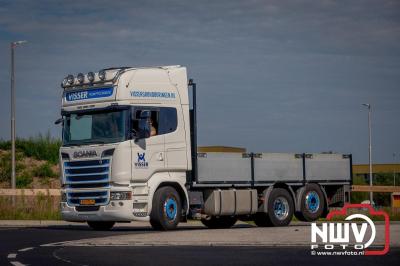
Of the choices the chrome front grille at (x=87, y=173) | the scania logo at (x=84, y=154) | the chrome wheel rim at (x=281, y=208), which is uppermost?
the scania logo at (x=84, y=154)

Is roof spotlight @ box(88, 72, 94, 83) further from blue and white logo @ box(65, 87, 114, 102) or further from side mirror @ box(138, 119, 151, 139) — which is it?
side mirror @ box(138, 119, 151, 139)

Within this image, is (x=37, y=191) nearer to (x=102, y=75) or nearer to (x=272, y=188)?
(x=272, y=188)

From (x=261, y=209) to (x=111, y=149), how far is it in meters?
5.35

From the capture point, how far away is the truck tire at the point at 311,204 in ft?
87.7

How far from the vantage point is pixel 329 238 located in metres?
18.3

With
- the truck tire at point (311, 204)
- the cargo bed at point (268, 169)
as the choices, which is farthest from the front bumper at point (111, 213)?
the truck tire at point (311, 204)

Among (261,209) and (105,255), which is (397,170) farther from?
(105,255)

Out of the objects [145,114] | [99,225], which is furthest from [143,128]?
[99,225]

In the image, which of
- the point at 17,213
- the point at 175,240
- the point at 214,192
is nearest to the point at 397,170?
the point at 17,213

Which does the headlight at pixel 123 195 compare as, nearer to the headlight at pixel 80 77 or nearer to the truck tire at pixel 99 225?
the truck tire at pixel 99 225

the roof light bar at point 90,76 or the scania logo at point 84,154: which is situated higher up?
the roof light bar at point 90,76

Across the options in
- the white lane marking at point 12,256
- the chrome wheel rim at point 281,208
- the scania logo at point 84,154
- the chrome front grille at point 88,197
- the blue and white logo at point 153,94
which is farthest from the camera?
the chrome wheel rim at point 281,208

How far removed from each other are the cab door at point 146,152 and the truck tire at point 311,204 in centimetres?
528

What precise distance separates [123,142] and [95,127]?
1.19 metres
